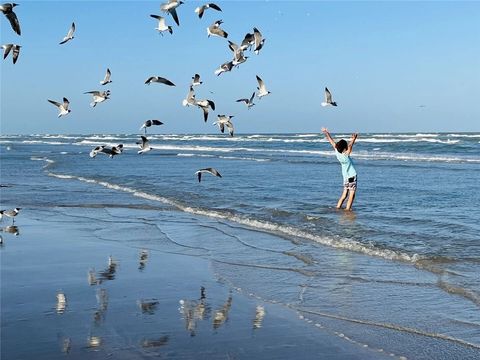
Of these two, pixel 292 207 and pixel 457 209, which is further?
pixel 292 207

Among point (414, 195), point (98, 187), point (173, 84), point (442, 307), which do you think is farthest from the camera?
point (98, 187)

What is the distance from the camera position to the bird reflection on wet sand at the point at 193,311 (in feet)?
17.9

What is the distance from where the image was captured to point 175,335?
5141 mm

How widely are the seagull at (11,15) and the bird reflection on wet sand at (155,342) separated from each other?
16.2ft

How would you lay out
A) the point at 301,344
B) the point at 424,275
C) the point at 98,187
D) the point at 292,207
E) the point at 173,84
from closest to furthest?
the point at 301,344 < the point at 424,275 < the point at 173,84 < the point at 292,207 < the point at 98,187

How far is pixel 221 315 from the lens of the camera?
5.78m

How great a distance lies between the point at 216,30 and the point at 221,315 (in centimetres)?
626

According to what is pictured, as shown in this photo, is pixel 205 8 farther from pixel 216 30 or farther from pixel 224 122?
pixel 224 122

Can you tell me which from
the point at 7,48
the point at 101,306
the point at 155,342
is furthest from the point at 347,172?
the point at 155,342

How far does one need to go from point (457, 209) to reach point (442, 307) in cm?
710

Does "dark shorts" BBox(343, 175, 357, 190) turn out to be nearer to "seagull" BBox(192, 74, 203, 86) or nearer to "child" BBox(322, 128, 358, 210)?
"child" BBox(322, 128, 358, 210)

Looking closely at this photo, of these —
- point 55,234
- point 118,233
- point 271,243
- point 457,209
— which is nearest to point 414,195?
point 457,209

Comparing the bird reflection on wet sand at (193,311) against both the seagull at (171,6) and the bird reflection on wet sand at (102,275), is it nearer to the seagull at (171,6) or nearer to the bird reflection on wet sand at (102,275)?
the bird reflection on wet sand at (102,275)

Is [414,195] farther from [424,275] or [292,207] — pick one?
[424,275]
